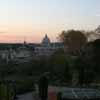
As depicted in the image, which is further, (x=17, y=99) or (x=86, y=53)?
(x=86, y=53)

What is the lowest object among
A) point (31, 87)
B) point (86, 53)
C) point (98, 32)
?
point (31, 87)

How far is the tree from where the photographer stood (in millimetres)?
41312

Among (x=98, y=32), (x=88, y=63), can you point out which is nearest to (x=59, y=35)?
(x=98, y=32)

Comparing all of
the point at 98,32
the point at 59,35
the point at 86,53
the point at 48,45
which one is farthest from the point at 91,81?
the point at 48,45

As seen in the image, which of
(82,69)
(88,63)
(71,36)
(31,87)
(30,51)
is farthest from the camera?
(30,51)

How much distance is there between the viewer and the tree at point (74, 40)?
4131cm

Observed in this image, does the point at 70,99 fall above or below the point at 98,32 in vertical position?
below

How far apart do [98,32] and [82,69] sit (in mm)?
14110

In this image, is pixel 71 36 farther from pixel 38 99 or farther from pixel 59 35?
pixel 38 99

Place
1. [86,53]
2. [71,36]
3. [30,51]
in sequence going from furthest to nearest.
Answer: [30,51]
[71,36]
[86,53]

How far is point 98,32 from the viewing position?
126 ft

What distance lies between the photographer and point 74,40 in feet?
139

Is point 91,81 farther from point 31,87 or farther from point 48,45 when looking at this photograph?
point 48,45

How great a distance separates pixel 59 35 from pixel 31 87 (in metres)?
25.5
